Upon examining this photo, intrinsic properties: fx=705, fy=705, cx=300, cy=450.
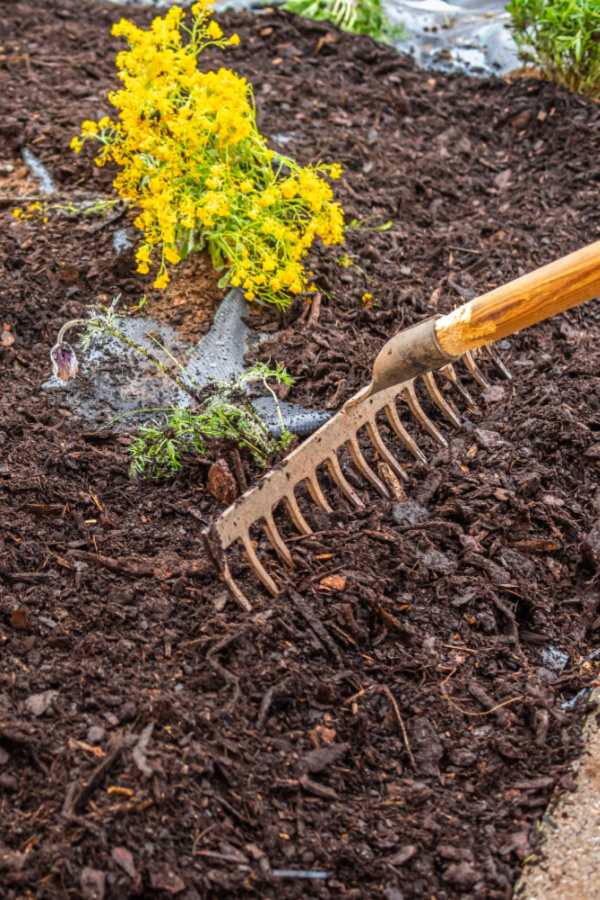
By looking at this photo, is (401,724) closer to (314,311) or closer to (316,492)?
(316,492)

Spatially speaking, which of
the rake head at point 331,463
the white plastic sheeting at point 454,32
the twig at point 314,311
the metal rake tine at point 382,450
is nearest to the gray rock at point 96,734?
the rake head at point 331,463

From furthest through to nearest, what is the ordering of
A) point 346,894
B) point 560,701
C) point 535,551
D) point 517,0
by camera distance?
1. point 517,0
2. point 535,551
3. point 560,701
4. point 346,894

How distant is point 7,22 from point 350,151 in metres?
3.09

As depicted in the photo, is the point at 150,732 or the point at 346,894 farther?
the point at 150,732

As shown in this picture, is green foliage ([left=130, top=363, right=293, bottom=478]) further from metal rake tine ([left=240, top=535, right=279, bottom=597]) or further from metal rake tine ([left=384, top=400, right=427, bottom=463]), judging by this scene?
metal rake tine ([left=240, top=535, right=279, bottom=597])

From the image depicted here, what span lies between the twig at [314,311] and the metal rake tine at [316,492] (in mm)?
1051

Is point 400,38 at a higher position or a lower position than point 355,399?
higher

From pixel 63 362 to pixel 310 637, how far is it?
1.70 metres

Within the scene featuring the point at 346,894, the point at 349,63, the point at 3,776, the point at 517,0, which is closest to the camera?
the point at 346,894

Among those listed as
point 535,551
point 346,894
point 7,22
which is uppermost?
point 7,22

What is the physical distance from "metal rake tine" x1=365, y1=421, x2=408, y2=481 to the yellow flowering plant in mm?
778

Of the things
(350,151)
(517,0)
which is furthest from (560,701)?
(517,0)

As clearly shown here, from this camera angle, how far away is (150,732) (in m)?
1.88

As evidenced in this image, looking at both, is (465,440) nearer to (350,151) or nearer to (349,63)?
(350,151)
